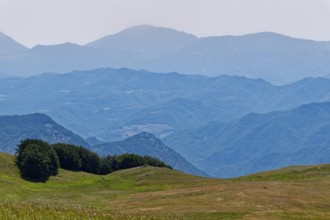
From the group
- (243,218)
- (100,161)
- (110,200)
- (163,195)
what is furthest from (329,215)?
(100,161)

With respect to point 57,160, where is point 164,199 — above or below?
below

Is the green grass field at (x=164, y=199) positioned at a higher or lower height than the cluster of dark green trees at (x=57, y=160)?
lower

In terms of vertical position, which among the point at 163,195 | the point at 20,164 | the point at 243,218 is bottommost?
the point at 243,218

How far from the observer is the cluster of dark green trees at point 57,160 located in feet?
238

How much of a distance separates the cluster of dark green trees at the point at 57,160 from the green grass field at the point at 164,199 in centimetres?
174

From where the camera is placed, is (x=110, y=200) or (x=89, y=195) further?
(x=89, y=195)

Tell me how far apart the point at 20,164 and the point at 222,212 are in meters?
42.6

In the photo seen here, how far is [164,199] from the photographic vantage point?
162 feet

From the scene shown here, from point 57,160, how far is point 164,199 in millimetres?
32899

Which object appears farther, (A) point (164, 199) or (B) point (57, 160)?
(B) point (57, 160)

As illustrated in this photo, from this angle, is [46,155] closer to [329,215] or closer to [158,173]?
[158,173]

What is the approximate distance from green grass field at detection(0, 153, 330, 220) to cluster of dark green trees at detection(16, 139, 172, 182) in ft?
5.72

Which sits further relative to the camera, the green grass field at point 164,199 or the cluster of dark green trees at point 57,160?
the cluster of dark green trees at point 57,160

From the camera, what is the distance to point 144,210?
140ft
